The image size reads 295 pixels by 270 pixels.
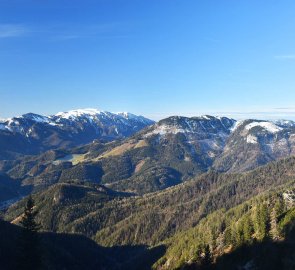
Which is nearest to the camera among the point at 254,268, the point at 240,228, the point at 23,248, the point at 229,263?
the point at 23,248

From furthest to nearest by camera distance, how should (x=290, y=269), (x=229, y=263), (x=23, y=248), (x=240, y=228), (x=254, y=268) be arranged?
(x=240, y=228) → (x=229, y=263) → (x=254, y=268) → (x=290, y=269) → (x=23, y=248)

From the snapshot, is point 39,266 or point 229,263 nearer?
point 39,266

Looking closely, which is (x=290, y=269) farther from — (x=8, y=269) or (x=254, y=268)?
(x=8, y=269)

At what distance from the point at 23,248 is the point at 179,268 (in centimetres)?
12180

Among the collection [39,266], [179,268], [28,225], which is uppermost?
[28,225]

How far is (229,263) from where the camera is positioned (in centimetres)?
15975

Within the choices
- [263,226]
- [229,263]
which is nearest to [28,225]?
[229,263]

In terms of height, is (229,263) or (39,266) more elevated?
(39,266)

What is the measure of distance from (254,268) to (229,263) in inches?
773

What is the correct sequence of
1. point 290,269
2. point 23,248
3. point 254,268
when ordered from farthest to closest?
point 254,268 → point 290,269 → point 23,248

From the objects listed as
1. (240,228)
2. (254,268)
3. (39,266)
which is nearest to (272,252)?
(254,268)

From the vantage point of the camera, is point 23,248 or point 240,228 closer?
point 23,248

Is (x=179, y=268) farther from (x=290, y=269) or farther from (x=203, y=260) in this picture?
(x=290, y=269)

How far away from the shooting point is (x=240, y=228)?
638 feet
